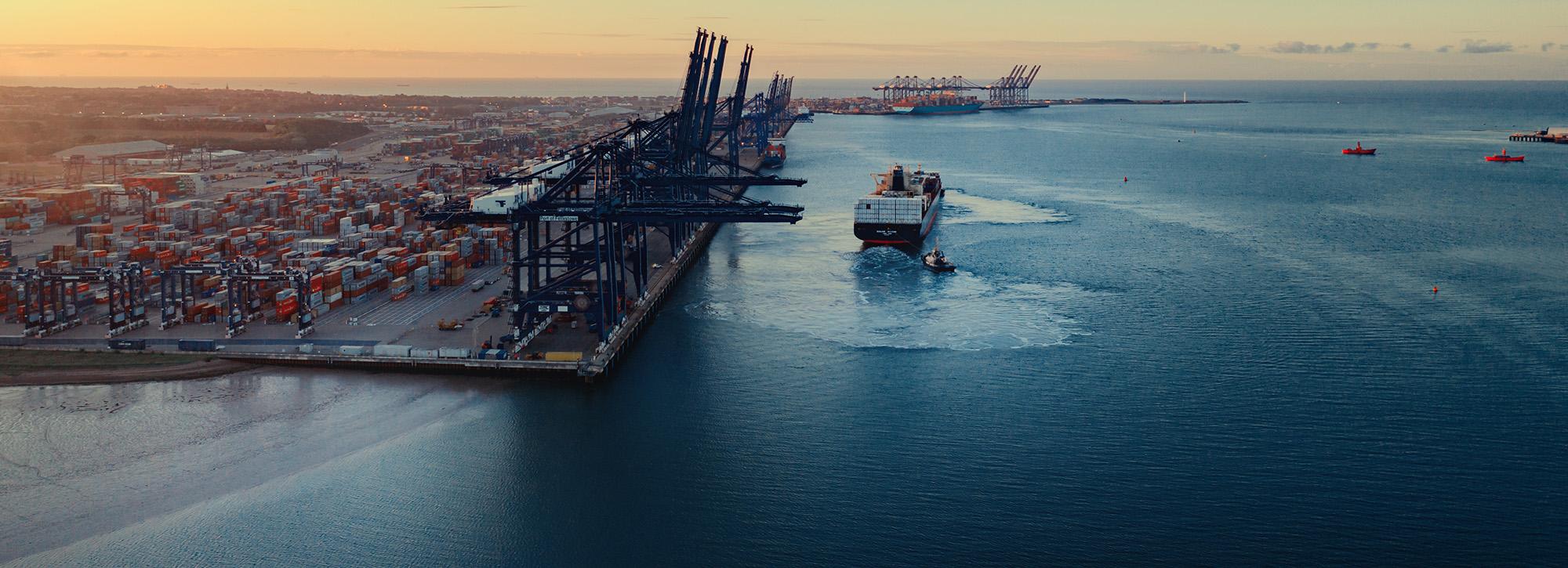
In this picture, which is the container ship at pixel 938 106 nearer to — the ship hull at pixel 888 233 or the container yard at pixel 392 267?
the container yard at pixel 392 267

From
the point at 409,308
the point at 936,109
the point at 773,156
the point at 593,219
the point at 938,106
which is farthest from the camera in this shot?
the point at 938,106

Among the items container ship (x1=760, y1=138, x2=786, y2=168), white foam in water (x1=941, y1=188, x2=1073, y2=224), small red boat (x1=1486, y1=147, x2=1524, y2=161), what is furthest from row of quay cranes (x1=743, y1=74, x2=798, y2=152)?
small red boat (x1=1486, y1=147, x2=1524, y2=161)

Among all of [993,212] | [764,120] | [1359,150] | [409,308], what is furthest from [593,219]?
[1359,150]

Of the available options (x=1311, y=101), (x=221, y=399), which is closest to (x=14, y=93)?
(x=221, y=399)

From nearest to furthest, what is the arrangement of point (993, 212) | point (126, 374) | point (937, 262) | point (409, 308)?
point (126, 374) → point (409, 308) → point (937, 262) → point (993, 212)

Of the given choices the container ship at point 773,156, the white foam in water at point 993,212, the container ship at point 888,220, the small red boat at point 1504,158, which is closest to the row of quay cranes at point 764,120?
the container ship at point 773,156

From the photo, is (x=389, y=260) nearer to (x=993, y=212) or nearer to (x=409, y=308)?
(x=409, y=308)
